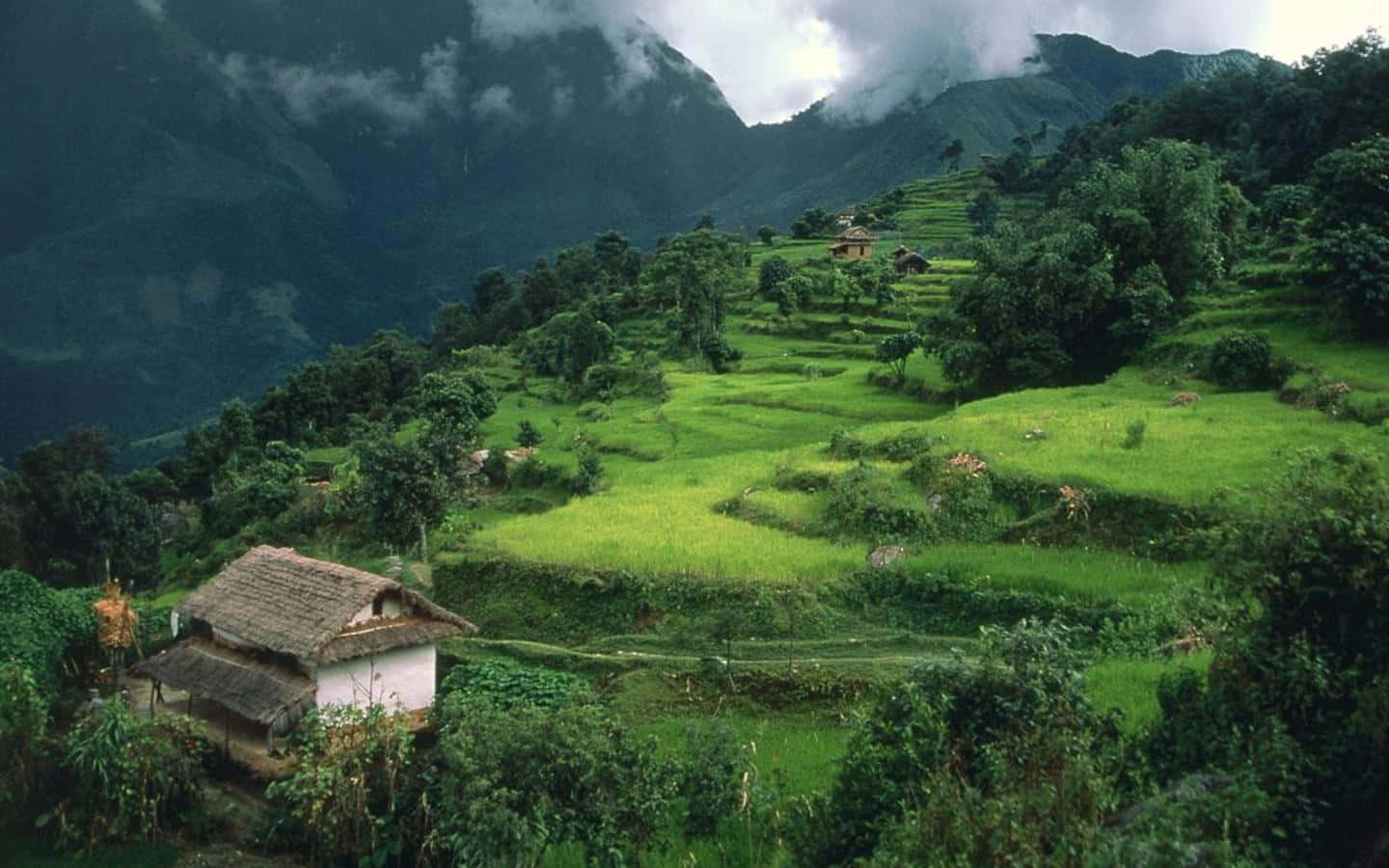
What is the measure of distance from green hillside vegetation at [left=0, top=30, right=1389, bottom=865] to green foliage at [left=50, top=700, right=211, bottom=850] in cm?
10

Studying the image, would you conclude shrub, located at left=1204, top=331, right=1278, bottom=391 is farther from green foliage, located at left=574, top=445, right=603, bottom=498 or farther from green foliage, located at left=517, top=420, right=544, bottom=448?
green foliage, located at left=517, top=420, right=544, bottom=448

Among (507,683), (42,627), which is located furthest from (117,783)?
→ (42,627)

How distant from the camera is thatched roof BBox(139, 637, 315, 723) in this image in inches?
552

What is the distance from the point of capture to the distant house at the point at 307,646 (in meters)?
14.2

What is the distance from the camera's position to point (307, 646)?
13.9 meters

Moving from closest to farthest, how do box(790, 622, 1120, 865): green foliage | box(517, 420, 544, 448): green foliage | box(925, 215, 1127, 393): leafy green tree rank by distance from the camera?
box(790, 622, 1120, 865): green foliage < box(925, 215, 1127, 393): leafy green tree < box(517, 420, 544, 448): green foliage

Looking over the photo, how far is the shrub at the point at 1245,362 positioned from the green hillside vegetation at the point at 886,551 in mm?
69

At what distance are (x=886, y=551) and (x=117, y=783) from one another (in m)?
10.8

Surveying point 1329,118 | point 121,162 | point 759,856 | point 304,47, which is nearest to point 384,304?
point 121,162

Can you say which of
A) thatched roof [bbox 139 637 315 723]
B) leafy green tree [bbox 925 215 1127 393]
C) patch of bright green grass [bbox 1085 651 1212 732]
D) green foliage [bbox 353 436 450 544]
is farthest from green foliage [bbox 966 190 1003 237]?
thatched roof [bbox 139 637 315 723]

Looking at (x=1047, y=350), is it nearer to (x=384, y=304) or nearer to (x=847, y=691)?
(x=847, y=691)

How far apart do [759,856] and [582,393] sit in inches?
1194

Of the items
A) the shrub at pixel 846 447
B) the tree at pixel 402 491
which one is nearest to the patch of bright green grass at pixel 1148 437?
the shrub at pixel 846 447

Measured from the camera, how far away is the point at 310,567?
15836 mm
